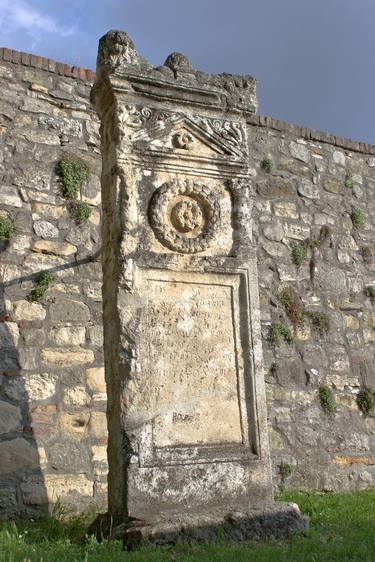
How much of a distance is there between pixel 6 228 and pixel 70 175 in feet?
2.51

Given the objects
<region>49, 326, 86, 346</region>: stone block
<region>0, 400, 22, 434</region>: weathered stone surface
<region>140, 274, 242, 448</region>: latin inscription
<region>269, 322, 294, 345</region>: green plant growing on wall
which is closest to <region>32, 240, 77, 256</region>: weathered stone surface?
<region>49, 326, 86, 346</region>: stone block

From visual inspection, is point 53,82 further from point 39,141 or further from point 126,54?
point 126,54

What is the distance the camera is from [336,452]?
657 centimetres

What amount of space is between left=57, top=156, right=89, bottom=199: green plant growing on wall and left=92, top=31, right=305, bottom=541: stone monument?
148cm

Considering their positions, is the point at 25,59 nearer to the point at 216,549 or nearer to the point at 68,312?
the point at 68,312

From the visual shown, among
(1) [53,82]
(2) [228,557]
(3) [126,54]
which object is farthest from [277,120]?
(2) [228,557]

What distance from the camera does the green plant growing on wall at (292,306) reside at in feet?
22.2

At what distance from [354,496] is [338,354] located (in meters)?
1.56

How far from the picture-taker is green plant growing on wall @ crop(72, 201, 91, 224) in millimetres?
5797

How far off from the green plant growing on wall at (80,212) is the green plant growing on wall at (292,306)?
2.17 m

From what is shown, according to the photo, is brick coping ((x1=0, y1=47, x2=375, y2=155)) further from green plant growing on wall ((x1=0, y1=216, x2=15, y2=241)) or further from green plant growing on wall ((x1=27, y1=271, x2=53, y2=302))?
green plant growing on wall ((x1=27, y1=271, x2=53, y2=302))

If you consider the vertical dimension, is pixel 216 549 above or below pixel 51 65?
below

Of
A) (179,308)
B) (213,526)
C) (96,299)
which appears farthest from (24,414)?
(213,526)

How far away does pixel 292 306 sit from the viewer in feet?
22.3
